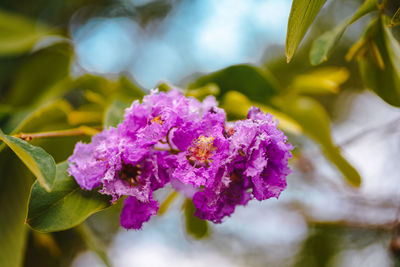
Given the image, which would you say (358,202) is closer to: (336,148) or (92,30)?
(336,148)

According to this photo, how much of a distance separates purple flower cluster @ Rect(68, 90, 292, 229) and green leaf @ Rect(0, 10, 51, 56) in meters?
1.02

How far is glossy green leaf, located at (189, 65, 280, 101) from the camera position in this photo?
131 centimetres

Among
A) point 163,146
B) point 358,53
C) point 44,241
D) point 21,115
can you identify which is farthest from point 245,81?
point 44,241

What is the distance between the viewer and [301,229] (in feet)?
8.70

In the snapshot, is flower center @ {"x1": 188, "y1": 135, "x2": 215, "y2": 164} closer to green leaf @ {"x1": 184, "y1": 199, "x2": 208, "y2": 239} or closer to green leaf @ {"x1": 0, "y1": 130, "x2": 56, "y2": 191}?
green leaf @ {"x1": 0, "y1": 130, "x2": 56, "y2": 191}

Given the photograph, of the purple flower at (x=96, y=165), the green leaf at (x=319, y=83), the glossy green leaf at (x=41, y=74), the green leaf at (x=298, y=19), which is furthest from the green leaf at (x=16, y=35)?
the green leaf at (x=298, y=19)

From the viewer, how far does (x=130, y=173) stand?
84 cm

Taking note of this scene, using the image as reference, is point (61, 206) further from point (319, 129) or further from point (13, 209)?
point (319, 129)

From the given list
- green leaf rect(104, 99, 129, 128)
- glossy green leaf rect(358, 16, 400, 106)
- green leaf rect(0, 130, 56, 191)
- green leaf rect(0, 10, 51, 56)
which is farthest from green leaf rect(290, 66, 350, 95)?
green leaf rect(0, 10, 51, 56)

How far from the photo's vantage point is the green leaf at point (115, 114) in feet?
3.16

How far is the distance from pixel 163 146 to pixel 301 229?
205 cm

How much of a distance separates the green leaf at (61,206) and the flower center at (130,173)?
6cm

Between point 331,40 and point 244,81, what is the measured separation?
0.41 metres

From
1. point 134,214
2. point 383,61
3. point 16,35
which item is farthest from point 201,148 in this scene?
point 16,35
